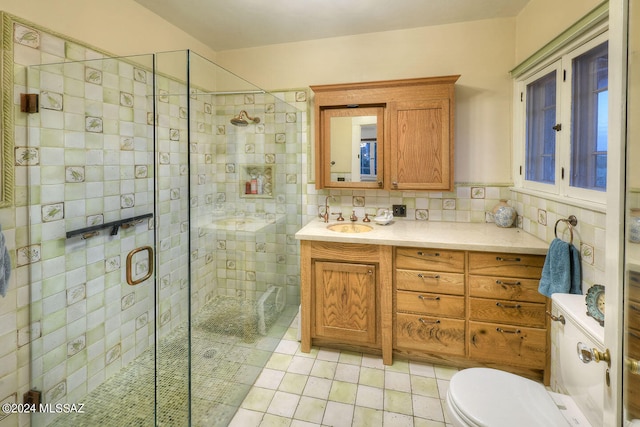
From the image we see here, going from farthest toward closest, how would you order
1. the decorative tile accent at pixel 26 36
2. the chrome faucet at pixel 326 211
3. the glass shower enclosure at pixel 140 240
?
the chrome faucet at pixel 326 211 < the glass shower enclosure at pixel 140 240 < the decorative tile accent at pixel 26 36

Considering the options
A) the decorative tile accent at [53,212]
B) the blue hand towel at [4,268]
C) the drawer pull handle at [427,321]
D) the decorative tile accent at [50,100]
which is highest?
the decorative tile accent at [50,100]

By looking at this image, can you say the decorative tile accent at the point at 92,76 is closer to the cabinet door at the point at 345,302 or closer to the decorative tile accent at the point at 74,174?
the decorative tile accent at the point at 74,174

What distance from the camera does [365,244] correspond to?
2145mm

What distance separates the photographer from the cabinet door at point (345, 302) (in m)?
2.18

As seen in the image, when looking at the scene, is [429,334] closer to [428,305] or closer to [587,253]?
[428,305]

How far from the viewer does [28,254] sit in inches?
60.5

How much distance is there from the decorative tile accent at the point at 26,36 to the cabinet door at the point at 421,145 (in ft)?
6.96

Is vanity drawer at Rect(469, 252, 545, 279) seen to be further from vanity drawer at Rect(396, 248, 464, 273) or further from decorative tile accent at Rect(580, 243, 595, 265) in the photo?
decorative tile accent at Rect(580, 243, 595, 265)

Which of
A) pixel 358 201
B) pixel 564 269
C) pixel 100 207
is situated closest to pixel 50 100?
pixel 100 207

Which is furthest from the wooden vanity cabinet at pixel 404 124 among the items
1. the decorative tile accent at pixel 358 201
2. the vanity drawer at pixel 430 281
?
the vanity drawer at pixel 430 281

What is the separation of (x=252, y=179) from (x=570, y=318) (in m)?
1.84

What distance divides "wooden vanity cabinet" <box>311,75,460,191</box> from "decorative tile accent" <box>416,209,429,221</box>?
0.28m

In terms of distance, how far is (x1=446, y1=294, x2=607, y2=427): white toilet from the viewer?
113cm

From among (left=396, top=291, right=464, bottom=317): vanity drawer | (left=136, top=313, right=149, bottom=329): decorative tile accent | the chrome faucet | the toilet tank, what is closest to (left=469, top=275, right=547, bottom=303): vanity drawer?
(left=396, top=291, right=464, bottom=317): vanity drawer
